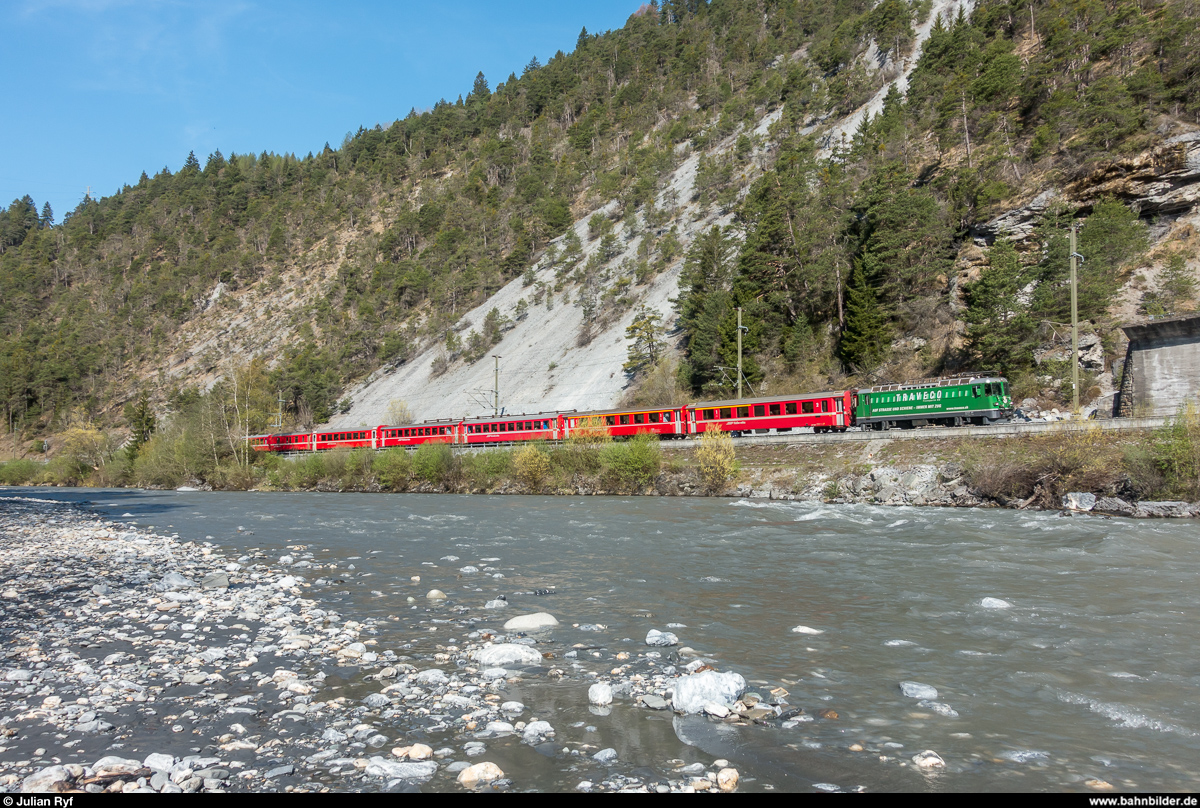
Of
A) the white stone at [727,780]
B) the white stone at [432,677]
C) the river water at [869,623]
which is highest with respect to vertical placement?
the white stone at [727,780]

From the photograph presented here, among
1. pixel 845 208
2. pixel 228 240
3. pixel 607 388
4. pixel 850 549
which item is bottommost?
pixel 850 549

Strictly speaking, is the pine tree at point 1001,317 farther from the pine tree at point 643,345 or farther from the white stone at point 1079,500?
the pine tree at point 643,345

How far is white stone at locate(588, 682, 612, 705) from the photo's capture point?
5.80m

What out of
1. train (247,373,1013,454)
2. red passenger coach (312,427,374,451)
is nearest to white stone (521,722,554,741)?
train (247,373,1013,454)

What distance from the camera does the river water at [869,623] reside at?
492 centimetres

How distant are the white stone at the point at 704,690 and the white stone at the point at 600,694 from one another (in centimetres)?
61

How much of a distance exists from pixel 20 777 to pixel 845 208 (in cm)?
5788

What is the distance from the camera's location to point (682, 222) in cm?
7850

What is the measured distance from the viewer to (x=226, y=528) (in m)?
20.7

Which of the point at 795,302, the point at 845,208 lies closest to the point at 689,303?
the point at 795,302

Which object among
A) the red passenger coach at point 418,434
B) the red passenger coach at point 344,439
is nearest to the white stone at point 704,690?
the red passenger coach at point 418,434

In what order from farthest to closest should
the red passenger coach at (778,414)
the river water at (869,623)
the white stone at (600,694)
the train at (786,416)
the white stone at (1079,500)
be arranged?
1. the red passenger coach at (778,414)
2. the train at (786,416)
3. the white stone at (1079,500)
4. the white stone at (600,694)
5. the river water at (869,623)

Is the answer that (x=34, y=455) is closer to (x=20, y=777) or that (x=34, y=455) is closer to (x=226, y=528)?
(x=226, y=528)

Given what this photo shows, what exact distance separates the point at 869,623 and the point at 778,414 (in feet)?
91.3
